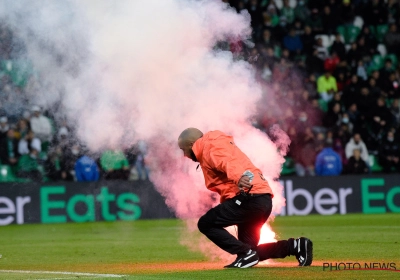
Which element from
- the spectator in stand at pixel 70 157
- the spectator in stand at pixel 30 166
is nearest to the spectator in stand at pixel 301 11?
the spectator in stand at pixel 70 157

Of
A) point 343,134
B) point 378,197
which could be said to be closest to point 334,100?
point 343,134

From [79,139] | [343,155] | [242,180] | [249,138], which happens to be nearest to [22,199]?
[79,139]

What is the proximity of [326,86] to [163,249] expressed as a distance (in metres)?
12.1

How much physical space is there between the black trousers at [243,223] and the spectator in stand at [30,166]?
38.9 ft

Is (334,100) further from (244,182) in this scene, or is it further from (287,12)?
(244,182)

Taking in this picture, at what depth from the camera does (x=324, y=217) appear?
73.4 feet

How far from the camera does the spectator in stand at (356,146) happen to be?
24234mm

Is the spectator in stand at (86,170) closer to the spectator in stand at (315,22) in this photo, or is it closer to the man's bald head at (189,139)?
the spectator in stand at (315,22)

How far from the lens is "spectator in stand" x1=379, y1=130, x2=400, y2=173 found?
24.8 meters

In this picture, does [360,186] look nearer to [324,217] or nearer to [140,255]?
[324,217]

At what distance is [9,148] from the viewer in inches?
859

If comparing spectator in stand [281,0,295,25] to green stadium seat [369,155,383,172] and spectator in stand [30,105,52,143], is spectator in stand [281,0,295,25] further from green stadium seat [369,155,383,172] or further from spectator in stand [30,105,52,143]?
spectator in stand [30,105,52,143]

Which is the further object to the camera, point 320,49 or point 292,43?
point 320,49

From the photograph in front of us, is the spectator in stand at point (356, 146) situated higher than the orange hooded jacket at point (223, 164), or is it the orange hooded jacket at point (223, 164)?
the orange hooded jacket at point (223, 164)
